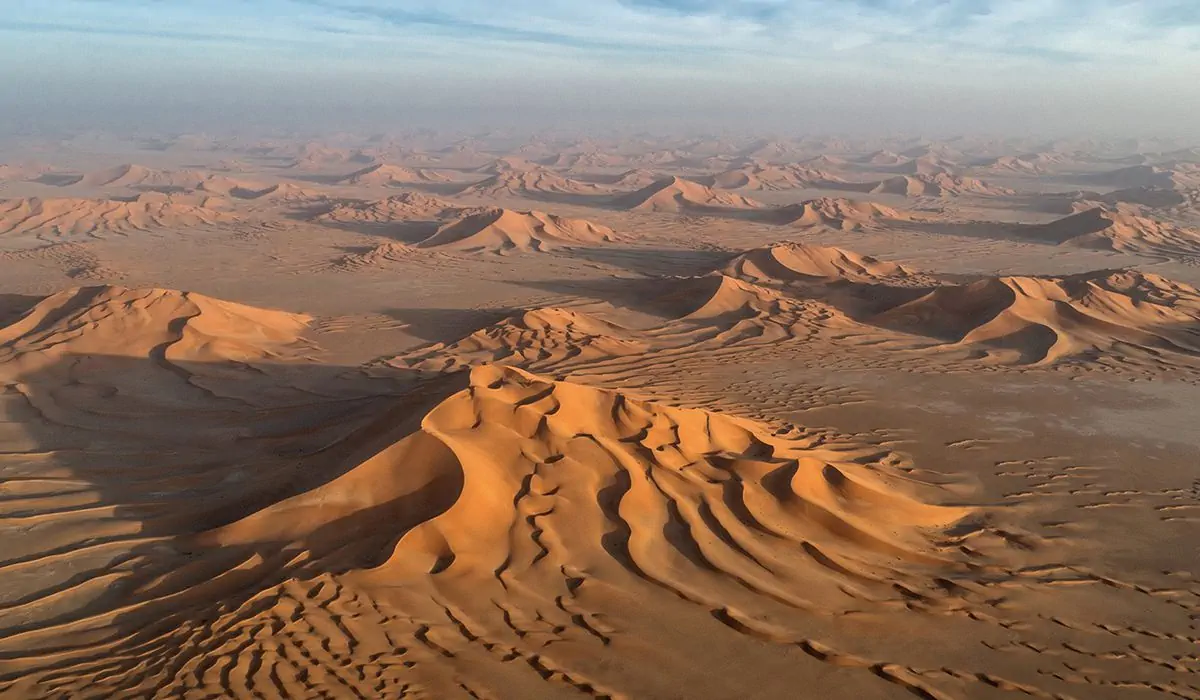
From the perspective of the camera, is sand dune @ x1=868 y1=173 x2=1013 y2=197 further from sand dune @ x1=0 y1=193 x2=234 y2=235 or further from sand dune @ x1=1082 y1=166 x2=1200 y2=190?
sand dune @ x1=0 y1=193 x2=234 y2=235

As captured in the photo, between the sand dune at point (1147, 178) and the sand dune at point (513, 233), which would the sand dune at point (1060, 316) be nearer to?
the sand dune at point (513, 233)

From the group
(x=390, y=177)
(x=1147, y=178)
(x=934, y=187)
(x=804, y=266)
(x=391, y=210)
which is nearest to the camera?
(x=804, y=266)

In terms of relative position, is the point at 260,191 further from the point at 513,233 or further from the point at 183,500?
the point at 183,500

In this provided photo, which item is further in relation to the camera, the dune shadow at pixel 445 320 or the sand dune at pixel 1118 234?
the sand dune at pixel 1118 234

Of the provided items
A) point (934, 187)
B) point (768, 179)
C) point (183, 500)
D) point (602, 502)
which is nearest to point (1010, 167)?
point (934, 187)

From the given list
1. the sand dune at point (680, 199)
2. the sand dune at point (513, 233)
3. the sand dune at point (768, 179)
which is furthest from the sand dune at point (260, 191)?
the sand dune at point (768, 179)

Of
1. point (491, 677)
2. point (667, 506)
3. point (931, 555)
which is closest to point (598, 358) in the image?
point (667, 506)

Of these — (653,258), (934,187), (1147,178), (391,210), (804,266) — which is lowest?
(653,258)
